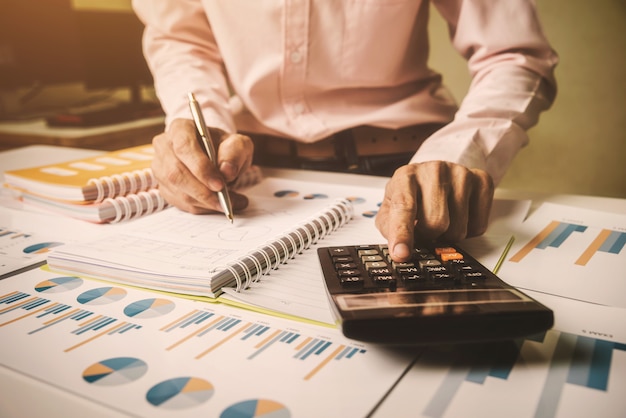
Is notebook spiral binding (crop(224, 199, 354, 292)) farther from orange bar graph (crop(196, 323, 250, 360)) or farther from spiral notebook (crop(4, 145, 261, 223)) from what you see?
spiral notebook (crop(4, 145, 261, 223))

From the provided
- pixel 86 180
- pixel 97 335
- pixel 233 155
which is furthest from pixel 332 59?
pixel 97 335

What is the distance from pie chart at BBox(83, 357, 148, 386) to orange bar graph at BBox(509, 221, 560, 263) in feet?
1.10

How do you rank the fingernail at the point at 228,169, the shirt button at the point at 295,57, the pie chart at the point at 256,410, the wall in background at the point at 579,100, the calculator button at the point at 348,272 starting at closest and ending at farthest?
1. the pie chart at the point at 256,410
2. the calculator button at the point at 348,272
3. the fingernail at the point at 228,169
4. the shirt button at the point at 295,57
5. the wall in background at the point at 579,100

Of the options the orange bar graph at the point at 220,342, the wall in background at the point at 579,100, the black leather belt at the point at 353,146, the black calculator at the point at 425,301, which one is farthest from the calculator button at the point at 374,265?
the wall in background at the point at 579,100

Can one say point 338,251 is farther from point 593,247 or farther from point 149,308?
point 593,247

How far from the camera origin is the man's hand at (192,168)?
1.86 feet

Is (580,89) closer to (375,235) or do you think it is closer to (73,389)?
(375,235)

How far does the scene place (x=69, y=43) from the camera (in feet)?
5.62

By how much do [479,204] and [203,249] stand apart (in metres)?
0.27

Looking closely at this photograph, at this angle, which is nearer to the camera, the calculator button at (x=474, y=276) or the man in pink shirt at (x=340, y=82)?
A: the calculator button at (x=474, y=276)

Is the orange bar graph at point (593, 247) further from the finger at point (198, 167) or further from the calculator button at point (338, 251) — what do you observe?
the finger at point (198, 167)

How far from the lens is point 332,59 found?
89 centimetres

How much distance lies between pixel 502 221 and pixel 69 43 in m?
1.67

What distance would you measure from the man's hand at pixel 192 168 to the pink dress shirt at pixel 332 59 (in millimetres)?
172
